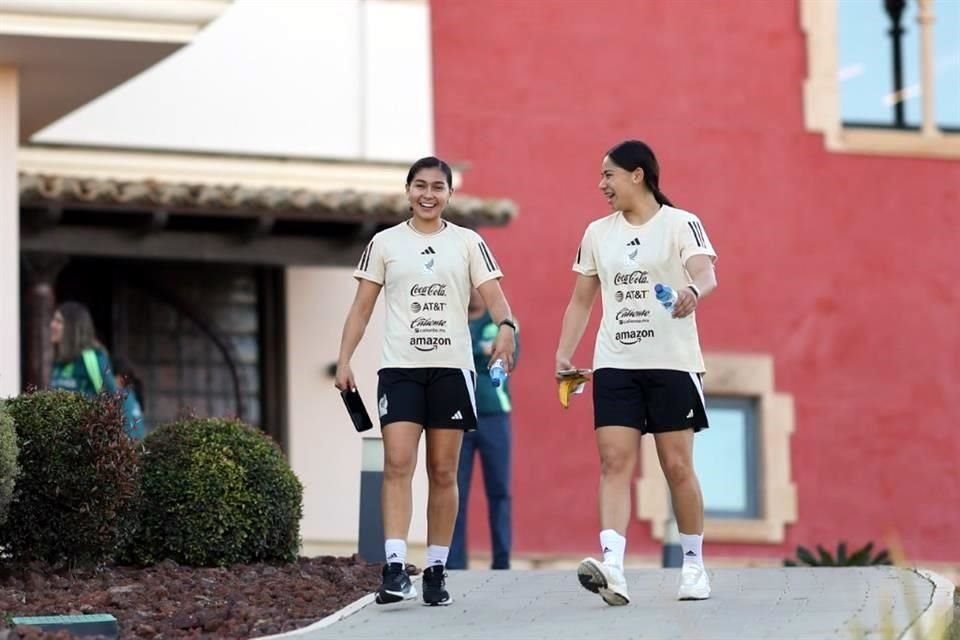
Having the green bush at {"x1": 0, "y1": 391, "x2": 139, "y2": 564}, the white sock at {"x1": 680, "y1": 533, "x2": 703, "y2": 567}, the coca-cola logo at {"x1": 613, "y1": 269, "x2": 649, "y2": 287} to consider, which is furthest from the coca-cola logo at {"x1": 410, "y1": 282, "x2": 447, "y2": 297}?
the green bush at {"x1": 0, "y1": 391, "x2": 139, "y2": 564}

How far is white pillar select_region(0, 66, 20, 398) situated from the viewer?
14.6 metres

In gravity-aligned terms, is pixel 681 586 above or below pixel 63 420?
below

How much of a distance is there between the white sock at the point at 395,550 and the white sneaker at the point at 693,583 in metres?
1.13

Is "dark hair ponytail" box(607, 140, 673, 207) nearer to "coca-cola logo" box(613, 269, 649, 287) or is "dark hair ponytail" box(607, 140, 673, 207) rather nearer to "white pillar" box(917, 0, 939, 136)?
"coca-cola logo" box(613, 269, 649, 287)

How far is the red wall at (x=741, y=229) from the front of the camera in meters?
19.1

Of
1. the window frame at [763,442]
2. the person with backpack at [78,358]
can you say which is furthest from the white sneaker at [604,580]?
the window frame at [763,442]

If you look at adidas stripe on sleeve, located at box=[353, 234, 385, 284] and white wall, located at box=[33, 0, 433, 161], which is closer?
adidas stripe on sleeve, located at box=[353, 234, 385, 284]

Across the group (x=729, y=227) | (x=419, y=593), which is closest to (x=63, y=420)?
(x=419, y=593)

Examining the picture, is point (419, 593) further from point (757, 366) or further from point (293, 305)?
point (757, 366)

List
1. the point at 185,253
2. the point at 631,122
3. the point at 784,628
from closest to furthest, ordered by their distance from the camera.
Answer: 1. the point at 784,628
2. the point at 185,253
3. the point at 631,122

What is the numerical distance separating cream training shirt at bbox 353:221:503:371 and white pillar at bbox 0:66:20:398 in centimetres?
493

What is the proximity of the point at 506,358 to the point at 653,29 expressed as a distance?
33.5 ft

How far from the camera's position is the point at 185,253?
16828 millimetres

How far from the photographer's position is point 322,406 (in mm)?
18141
